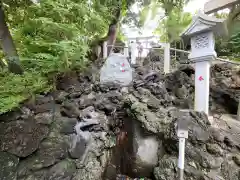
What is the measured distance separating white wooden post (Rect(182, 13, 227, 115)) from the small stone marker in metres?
2.10

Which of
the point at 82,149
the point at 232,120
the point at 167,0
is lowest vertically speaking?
the point at 82,149

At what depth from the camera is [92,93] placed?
191 inches

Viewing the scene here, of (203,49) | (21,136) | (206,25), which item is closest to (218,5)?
(206,25)

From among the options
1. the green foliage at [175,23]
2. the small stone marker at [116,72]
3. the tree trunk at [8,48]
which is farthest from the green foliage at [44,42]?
the green foliage at [175,23]

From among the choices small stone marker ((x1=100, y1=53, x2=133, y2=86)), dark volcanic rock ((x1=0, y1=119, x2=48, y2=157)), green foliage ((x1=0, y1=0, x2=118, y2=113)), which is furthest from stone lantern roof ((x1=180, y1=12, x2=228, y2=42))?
dark volcanic rock ((x1=0, y1=119, x2=48, y2=157))

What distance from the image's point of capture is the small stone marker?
5.06 m

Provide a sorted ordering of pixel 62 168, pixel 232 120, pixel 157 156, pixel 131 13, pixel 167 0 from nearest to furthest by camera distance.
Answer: pixel 62 168, pixel 157 156, pixel 232 120, pixel 131 13, pixel 167 0

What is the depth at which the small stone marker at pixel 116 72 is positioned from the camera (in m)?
5.06

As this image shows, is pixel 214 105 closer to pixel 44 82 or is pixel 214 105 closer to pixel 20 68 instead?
pixel 44 82

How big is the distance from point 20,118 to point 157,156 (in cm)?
340

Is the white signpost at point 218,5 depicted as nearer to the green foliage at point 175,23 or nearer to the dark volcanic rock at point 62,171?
the green foliage at point 175,23

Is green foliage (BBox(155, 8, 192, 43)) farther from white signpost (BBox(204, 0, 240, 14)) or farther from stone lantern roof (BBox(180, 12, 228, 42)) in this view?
stone lantern roof (BBox(180, 12, 228, 42))

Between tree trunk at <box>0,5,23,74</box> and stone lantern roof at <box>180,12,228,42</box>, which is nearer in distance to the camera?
stone lantern roof at <box>180,12,228,42</box>

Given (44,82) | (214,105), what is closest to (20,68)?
(44,82)
